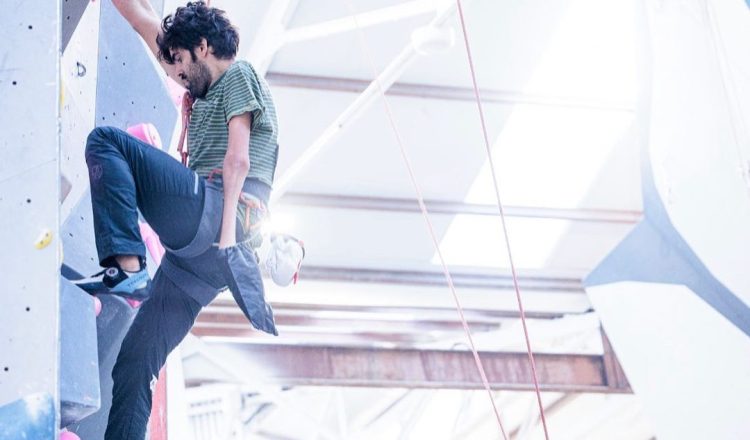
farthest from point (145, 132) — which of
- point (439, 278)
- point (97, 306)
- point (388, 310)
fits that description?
point (388, 310)

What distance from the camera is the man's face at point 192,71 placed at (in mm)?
3328

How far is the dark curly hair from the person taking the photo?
10.8 ft

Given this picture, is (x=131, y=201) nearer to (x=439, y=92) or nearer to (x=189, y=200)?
(x=189, y=200)

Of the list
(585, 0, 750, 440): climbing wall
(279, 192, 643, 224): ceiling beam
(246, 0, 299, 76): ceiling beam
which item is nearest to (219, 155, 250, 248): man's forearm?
(585, 0, 750, 440): climbing wall

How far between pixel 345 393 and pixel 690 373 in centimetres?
965

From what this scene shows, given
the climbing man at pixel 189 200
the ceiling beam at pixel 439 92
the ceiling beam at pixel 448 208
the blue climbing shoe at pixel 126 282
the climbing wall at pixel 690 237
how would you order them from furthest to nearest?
the ceiling beam at pixel 448 208
the ceiling beam at pixel 439 92
the climbing wall at pixel 690 237
the climbing man at pixel 189 200
the blue climbing shoe at pixel 126 282

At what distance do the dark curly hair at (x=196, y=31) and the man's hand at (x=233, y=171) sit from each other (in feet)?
0.82

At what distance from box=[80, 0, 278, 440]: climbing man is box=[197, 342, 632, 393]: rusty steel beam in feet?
23.2

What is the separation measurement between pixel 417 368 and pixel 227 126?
790 cm

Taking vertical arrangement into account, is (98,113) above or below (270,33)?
below

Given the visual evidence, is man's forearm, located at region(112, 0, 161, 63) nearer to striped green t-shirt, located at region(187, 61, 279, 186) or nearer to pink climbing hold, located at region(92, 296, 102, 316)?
striped green t-shirt, located at region(187, 61, 279, 186)

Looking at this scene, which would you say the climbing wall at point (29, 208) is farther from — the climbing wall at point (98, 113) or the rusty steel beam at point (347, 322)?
the rusty steel beam at point (347, 322)

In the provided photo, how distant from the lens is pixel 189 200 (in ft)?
10.4

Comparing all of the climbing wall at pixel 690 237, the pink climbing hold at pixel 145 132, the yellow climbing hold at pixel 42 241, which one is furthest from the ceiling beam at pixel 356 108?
the yellow climbing hold at pixel 42 241
